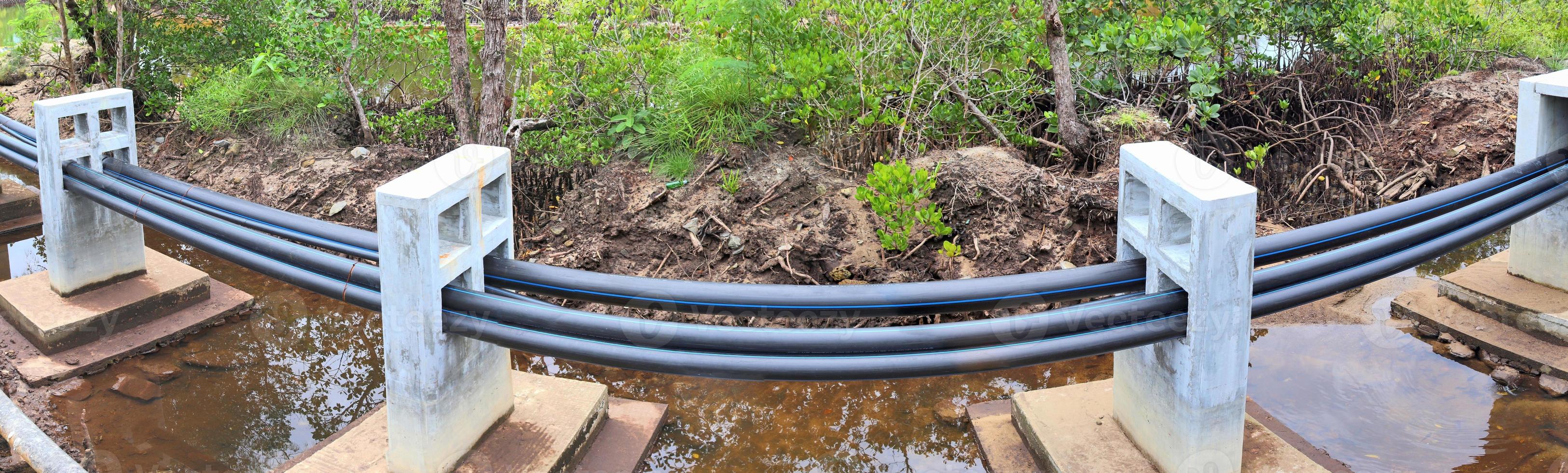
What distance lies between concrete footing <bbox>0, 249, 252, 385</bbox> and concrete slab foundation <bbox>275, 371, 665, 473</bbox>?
5.91 ft

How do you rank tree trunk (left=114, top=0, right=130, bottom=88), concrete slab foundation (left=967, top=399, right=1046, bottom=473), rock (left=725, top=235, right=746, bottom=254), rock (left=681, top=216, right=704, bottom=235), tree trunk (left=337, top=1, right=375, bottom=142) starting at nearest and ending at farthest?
concrete slab foundation (left=967, top=399, right=1046, bottom=473) → rock (left=725, top=235, right=746, bottom=254) → rock (left=681, top=216, right=704, bottom=235) → tree trunk (left=337, top=1, right=375, bottom=142) → tree trunk (left=114, top=0, right=130, bottom=88)

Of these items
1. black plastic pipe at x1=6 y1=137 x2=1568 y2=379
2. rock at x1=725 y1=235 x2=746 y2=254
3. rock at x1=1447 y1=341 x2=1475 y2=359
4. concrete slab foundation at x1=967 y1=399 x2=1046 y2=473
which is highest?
black plastic pipe at x1=6 y1=137 x2=1568 y2=379

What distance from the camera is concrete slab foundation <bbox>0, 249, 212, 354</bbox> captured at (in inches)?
210

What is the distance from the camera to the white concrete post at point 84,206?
521 cm

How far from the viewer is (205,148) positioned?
28.2ft

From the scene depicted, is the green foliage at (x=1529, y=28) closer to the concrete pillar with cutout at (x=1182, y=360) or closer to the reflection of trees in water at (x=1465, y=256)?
the reflection of trees in water at (x=1465, y=256)

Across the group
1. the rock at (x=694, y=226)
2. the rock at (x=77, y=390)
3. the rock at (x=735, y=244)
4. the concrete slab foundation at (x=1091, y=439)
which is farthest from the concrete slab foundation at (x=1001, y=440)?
the rock at (x=77, y=390)

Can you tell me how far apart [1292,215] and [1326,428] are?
2.94 m

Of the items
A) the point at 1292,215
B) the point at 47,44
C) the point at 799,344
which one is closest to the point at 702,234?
the point at 799,344

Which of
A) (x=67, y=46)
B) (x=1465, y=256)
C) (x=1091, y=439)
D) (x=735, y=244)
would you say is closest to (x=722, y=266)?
(x=735, y=244)

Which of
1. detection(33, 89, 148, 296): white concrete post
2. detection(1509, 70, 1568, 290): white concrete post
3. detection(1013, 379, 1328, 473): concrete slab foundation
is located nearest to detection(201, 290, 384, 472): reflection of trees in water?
detection(33, 89, 148, 296): white concrete post

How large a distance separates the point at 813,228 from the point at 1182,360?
2985 millimetres

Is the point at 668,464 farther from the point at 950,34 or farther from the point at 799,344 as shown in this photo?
the point at 950,34

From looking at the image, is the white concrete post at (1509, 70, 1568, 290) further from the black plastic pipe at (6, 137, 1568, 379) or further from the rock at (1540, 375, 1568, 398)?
the black plastic pipe at (6, 137, 1568, 379)
